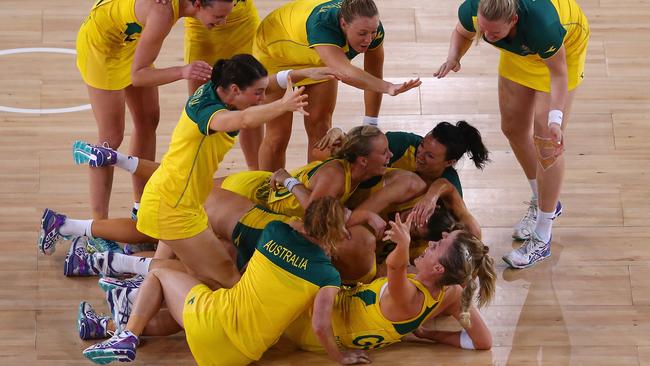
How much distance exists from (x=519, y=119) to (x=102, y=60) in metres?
2.05

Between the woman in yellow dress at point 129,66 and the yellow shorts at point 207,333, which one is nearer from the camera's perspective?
the yellow shorts at point 207,333

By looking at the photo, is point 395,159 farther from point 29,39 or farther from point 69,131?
point 29,39

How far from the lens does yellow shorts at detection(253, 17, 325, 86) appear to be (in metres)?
5.13

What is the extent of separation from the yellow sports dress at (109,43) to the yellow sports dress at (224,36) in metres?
0.33

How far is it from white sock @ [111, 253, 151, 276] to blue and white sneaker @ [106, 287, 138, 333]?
0.60ft

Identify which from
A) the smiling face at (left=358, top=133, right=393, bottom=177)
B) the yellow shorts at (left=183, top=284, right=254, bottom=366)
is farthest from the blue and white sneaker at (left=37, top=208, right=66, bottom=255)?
the smiling face at (left=358, top=133, right=393, bottom=177)

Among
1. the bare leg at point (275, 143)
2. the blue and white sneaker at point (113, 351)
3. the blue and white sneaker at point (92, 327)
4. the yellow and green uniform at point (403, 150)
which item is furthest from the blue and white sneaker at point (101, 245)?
the yellow and green uniform at point (403, 150)

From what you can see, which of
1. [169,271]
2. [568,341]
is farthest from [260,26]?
[568,341]

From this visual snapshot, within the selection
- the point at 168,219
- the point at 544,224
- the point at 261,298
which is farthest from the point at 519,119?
the point at 168,219

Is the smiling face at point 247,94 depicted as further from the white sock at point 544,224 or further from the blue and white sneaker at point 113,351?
the white sock at point 544,224

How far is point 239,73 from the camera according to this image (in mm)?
4387

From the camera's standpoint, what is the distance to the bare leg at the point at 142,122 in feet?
17.4

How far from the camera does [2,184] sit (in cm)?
562

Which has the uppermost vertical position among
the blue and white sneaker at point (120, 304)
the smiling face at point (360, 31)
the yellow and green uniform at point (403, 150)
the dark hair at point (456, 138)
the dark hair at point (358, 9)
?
the dark hair at point (358, 9)
